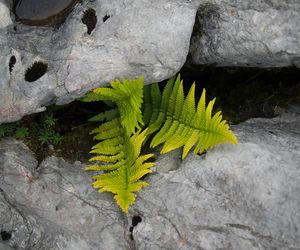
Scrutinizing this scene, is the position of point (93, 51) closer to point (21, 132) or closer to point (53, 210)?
point (21, 132)

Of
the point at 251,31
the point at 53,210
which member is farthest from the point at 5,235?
the point at 251,31

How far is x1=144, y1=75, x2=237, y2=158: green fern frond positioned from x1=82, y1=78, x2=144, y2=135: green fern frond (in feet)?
1.17

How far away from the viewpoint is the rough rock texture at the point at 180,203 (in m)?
4.87

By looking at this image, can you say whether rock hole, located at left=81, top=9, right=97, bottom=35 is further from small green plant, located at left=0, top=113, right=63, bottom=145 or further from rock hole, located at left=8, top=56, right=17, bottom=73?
small green plant, located at left=0, top=113, right=63, bottom=145

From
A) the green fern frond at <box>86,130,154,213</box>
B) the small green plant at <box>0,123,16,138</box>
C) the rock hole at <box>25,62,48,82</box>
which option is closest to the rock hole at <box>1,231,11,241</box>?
the green fern frond at <box>86,130,154,213</box>

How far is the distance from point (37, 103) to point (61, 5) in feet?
4.07

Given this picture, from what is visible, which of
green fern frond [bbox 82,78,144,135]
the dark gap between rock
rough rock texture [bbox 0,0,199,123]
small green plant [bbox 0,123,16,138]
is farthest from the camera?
small green plant [bbox 0,123,16,138]

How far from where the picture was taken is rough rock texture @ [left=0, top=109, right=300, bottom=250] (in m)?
4.87

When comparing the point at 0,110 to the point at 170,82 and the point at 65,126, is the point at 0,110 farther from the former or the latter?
the point at 170,82

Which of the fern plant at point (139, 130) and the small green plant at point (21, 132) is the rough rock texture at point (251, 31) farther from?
the small green plant at point (21, 132)

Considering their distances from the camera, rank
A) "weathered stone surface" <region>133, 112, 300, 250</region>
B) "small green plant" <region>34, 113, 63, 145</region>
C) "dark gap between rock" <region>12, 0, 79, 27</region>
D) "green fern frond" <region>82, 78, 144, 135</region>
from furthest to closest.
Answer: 1. "small green plant" <region>34, 113, 63, 145</region>
2. "dark gap between rock" <region>12, 0, 79, 27</region>
3. "green fern frond" <region>82, 78, 144, 135</region>
4. "weathered stone surface" <region>133, 112, 300, 250</region>

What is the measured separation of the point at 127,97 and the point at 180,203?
142cm

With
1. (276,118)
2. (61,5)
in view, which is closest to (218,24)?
(276,118)

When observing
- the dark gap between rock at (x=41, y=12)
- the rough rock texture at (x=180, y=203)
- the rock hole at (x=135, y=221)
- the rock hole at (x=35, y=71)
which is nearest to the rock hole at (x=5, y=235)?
the rough rock texture at (x=180, y=203)
